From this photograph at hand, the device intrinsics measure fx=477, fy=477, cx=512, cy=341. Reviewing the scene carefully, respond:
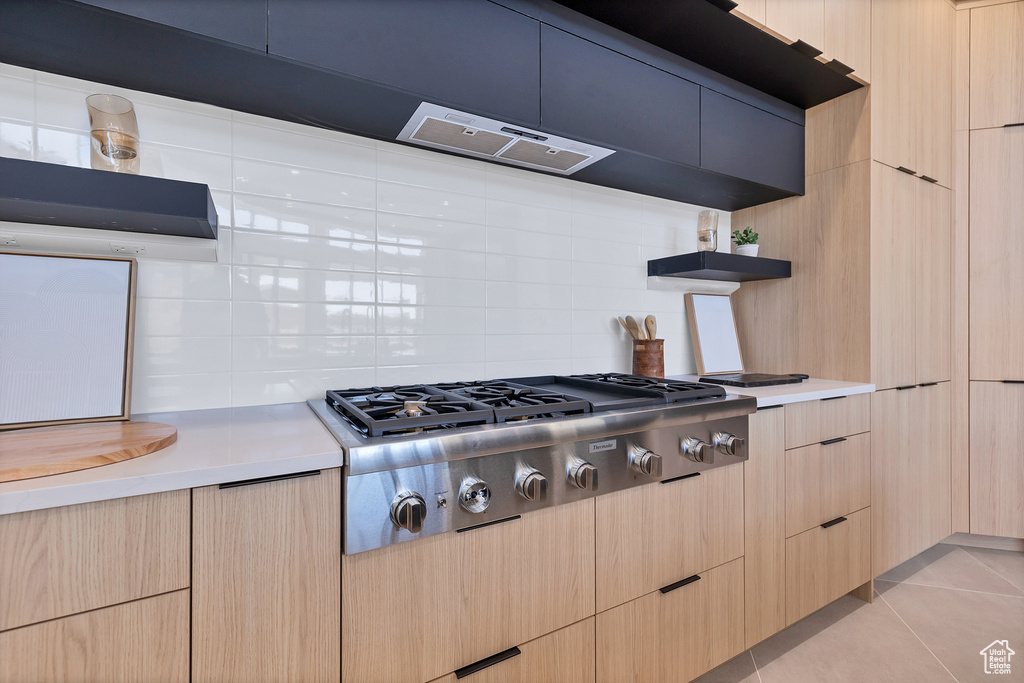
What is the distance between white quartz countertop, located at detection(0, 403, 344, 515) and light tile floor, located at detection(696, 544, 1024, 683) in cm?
161

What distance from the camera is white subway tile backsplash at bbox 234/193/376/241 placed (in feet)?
4.68

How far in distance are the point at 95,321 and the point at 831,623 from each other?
9.13 feet

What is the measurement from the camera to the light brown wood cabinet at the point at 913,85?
2.14 meters

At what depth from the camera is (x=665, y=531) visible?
4.59 feet

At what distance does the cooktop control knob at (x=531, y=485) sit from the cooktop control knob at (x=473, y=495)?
3.6 inches

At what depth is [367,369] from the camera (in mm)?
1596

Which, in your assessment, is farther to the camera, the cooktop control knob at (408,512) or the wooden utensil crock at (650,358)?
the wooden utensil crock at (650,358)

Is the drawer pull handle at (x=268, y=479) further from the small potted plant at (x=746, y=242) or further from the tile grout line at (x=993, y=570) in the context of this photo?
the tile grout line at (x=993, y=570)

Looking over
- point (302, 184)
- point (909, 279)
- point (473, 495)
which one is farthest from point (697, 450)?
point (909, 279)

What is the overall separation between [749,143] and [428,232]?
1.48m

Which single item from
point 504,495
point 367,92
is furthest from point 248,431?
point 367,92

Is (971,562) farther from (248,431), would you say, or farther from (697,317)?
(248,431)

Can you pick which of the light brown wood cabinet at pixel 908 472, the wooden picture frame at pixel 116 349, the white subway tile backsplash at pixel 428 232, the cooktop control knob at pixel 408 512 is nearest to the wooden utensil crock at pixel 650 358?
the white subway tile backsplash at pixel 428 232

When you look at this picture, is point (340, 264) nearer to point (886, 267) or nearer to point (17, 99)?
point (17, 99)
